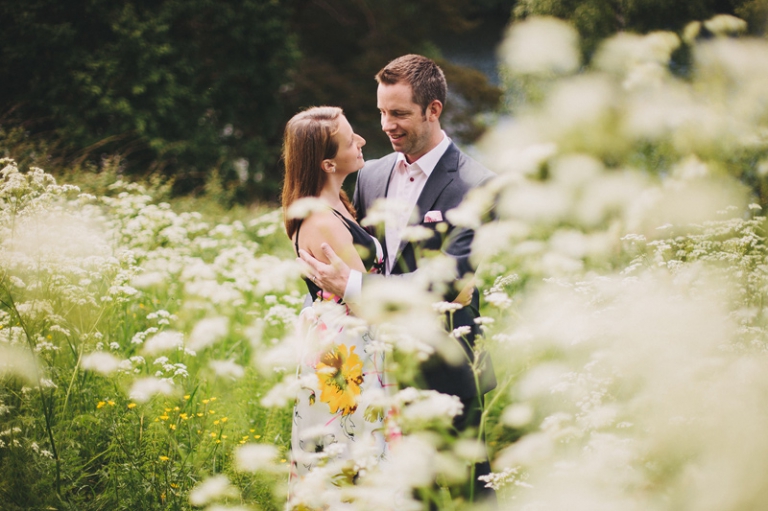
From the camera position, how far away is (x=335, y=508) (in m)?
2.02

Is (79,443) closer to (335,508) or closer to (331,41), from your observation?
(335,508)

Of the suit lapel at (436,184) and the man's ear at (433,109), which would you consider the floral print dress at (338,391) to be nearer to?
the suit lapel at (436,184)

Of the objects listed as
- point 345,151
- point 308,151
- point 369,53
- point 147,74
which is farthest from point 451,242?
point 369,53

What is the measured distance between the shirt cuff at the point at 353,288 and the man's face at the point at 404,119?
0.77m

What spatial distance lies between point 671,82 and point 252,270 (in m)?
3.89

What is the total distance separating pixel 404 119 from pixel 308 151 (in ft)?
1.64

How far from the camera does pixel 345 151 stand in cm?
243

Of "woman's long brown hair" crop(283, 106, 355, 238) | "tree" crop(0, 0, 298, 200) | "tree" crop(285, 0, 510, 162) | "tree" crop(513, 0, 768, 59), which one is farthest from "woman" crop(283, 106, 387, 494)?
"tree" crop(285, 0, 510, 162)

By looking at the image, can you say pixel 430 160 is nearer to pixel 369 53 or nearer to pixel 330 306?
pixel 330 306

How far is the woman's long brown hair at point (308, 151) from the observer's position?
94.1 inches

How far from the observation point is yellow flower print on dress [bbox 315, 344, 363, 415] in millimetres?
2135

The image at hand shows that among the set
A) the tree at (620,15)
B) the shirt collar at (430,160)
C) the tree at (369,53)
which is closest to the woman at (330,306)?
the shirt collar at (430,160)

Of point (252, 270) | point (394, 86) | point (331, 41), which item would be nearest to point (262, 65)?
point (331, 41)

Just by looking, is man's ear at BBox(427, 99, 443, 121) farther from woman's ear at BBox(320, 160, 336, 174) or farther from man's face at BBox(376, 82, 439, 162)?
woman's ear at BBox(320, 160, 336, 174)
